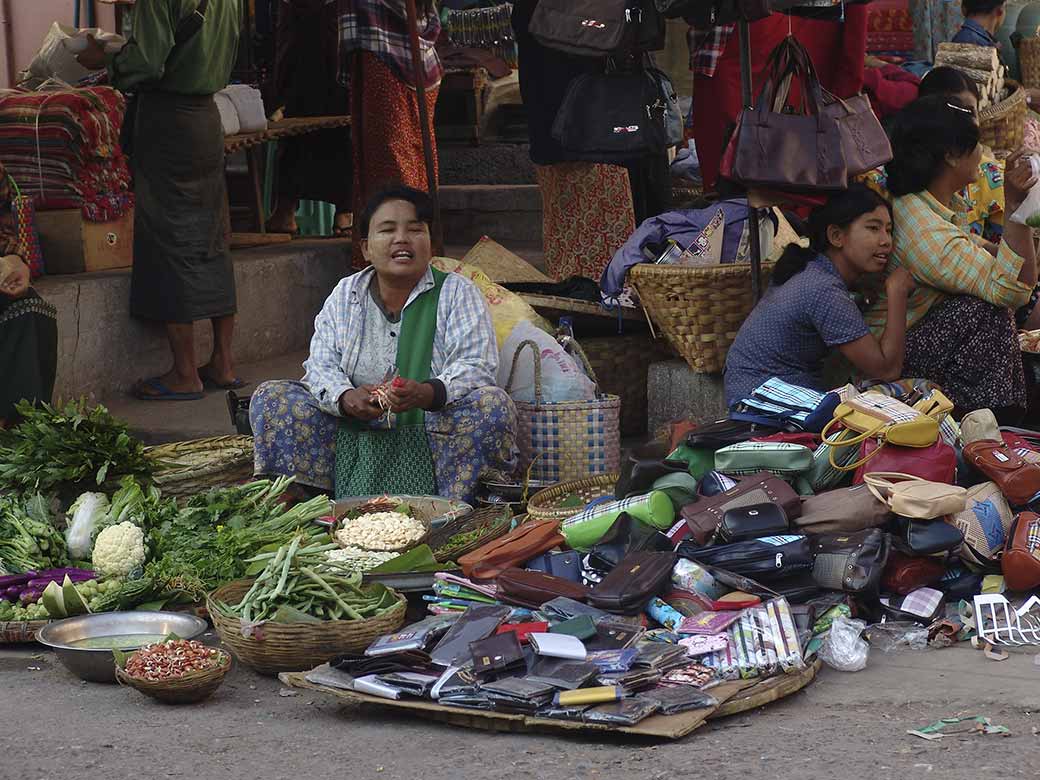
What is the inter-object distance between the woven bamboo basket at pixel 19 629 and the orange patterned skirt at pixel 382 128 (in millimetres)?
3832

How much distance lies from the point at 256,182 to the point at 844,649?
5797 mm

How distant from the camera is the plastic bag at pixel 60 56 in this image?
7934mm

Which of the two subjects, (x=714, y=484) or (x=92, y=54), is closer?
(x=714, y=484)

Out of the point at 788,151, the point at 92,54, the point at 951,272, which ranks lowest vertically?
the point at 951,272

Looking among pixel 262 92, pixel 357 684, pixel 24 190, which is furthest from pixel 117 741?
pixel 262 92

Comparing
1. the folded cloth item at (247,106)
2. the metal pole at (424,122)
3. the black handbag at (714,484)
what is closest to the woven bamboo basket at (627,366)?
the metal pole at (424,122)

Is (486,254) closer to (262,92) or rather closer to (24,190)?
(24,190)

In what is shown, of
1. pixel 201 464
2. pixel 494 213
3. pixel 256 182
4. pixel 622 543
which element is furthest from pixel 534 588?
pixel 494 213

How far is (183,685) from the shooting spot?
402cm

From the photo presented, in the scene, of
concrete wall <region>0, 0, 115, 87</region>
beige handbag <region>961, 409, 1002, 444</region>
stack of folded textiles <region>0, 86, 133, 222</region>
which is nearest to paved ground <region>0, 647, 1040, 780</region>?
beige handbag <region>961, 409, 1002, 444</region>

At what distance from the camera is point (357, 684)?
12.9ft

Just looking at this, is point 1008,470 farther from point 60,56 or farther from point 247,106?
point 60,56

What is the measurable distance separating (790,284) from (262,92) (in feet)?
16.6

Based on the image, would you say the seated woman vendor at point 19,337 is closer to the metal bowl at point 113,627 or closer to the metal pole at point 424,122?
the metal pole at point 424,122
